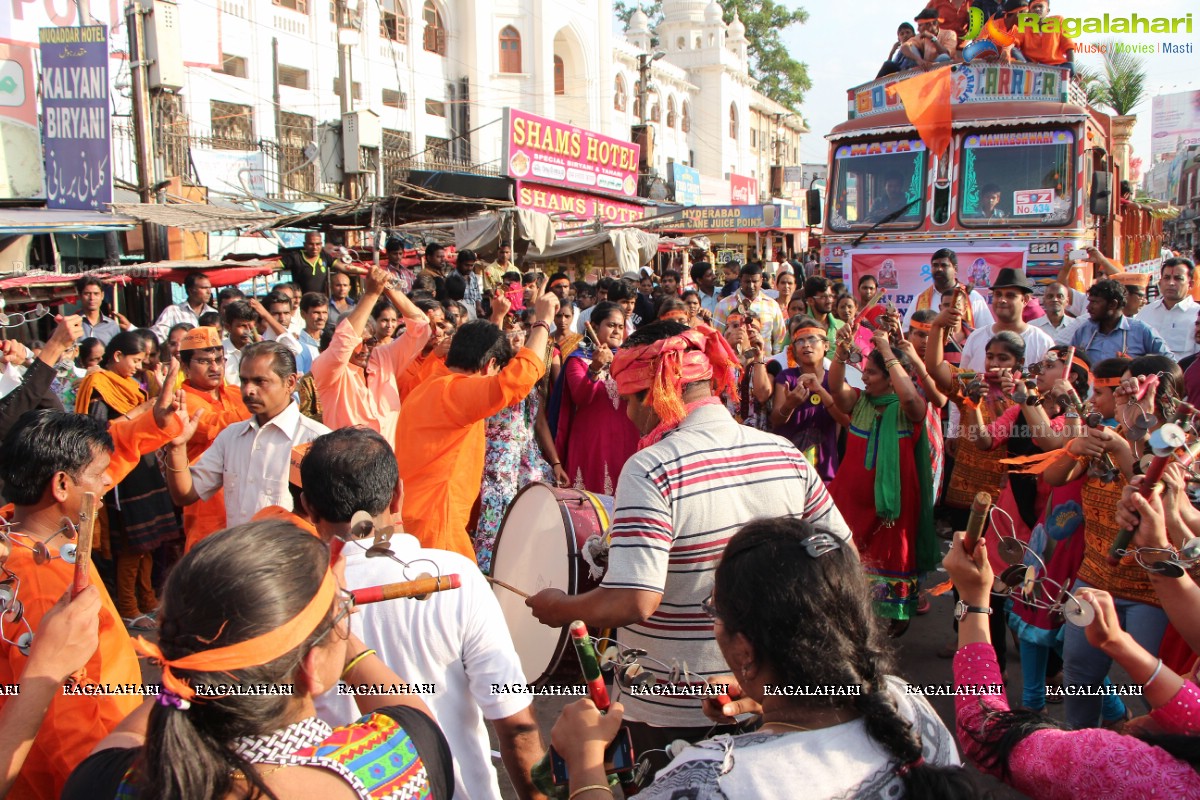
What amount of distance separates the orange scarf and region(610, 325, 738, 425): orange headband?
374 cm

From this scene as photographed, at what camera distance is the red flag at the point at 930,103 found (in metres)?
8.90

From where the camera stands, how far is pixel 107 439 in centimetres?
261

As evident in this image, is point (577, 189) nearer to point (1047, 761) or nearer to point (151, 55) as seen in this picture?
point (151, 55)

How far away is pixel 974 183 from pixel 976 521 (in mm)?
8106

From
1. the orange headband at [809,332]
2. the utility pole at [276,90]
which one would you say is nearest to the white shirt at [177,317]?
the orange headband at [809,332]

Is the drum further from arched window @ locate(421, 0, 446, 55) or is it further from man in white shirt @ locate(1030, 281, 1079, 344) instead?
arched window @ locate(421, 0, 446, 55)

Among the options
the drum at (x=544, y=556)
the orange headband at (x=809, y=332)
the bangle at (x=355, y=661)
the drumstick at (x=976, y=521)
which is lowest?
the drum at (x=544, y=556)

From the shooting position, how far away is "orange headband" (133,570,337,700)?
1.31m

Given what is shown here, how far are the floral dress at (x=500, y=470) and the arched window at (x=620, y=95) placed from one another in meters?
30.8

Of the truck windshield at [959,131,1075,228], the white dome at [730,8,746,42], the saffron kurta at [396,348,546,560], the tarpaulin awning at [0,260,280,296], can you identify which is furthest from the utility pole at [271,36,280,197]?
the white dome at [730,8,746,42]

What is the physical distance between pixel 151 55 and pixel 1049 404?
468 inches

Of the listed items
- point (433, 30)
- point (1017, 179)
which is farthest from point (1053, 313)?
point (433, 30)

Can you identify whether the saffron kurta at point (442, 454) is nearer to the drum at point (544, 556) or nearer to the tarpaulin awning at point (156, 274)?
the drum at point (544, 556)

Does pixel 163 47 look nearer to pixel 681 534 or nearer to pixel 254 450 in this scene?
pixel 254 450
